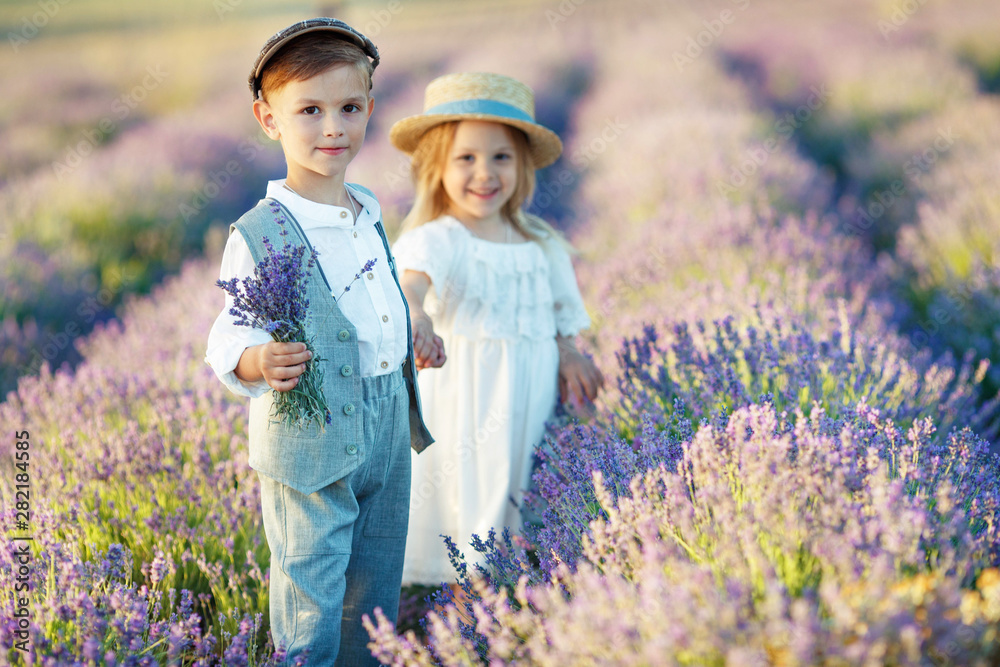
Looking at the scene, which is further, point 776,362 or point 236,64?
point 236,64

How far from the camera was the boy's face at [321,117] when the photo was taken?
1.48 m

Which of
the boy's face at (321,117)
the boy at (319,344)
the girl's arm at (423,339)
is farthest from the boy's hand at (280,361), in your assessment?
the girl's arm at (423,339)

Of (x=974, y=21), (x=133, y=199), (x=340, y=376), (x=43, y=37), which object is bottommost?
(x=340, y=376)

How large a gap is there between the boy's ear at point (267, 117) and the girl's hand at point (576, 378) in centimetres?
127

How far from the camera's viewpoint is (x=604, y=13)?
52.4 feet

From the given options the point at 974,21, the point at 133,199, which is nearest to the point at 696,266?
the point at 133,199

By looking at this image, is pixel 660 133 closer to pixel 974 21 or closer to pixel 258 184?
pixel 258 184

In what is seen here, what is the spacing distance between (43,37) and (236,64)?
2851mm

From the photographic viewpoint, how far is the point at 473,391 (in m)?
2.31

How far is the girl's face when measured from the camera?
233 centimetres

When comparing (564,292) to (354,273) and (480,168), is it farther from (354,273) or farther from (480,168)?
(354,273)

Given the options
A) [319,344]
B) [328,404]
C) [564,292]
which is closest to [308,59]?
[319,344]

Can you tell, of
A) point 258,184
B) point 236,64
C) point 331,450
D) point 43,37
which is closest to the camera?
point 331,450

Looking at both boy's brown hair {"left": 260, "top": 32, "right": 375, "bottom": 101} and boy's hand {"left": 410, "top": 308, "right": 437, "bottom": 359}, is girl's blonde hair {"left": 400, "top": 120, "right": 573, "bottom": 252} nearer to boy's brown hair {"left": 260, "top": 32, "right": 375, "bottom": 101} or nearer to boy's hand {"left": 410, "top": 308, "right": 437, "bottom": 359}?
boy's hand {"left": 410, "top": 308, "right": 437, "bottom": 359}
